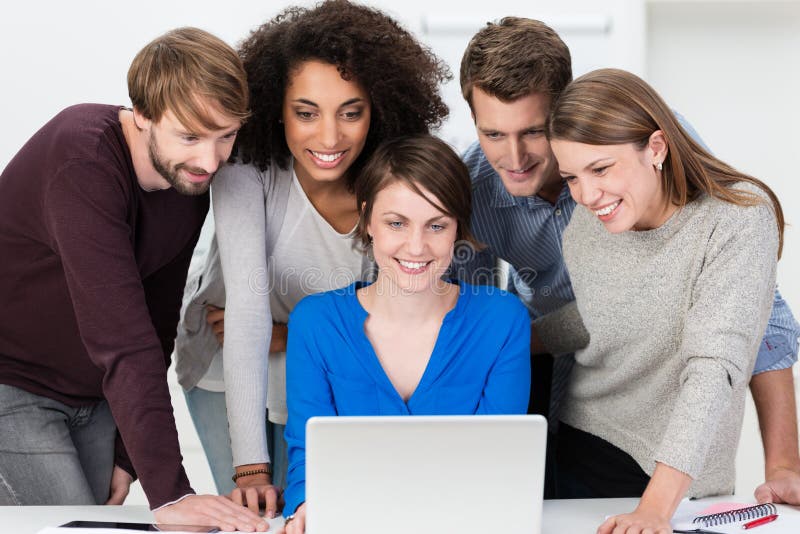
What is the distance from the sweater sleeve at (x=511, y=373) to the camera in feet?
4.97

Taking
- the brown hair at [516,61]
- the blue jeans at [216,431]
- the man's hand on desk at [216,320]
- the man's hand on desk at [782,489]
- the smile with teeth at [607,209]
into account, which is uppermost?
the brown hair at [516,61]

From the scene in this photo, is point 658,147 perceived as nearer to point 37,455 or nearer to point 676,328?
point 676,328

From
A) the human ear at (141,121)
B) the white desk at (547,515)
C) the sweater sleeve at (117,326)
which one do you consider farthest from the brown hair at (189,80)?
the white desk at (547,515)

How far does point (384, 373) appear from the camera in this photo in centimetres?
149

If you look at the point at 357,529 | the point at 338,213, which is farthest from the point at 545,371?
the point at 357,529

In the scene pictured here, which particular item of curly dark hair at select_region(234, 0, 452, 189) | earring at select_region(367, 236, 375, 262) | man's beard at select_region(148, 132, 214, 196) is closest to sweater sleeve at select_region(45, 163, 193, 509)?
man's beard at select_region(148, 132, 214, 196)

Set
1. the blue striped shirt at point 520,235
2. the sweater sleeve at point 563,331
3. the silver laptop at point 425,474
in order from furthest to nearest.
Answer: the blue striped shirt at point 520,235 → the sweater sleeve at point 563,331 → the silver laptop at point 425,474

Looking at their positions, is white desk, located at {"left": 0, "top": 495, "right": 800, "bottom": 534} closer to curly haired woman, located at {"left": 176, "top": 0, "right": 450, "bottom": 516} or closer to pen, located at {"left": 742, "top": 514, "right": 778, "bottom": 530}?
pen, located at {"left": 742, "top": 514, "right": 778, "bottom": 530}

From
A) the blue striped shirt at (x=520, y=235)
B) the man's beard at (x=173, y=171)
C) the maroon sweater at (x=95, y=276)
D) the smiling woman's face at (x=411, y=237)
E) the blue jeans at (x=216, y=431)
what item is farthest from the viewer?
the blue jeans at (x=216, y=431)

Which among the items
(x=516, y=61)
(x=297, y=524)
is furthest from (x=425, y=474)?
(x=516, y=61)

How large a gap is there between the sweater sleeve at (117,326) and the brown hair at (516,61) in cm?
71

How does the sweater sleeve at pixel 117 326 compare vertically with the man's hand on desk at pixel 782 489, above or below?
above

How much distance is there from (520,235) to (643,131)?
0.50m

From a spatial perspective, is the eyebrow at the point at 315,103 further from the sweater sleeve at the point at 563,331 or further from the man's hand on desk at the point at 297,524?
the man's hand on desk at the point at 297,524
